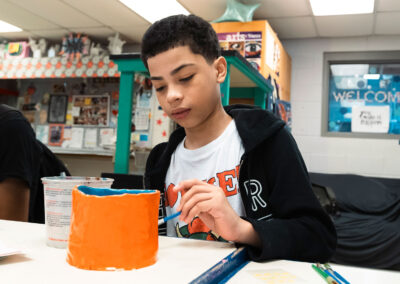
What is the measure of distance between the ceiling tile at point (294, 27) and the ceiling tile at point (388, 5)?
0.66 m

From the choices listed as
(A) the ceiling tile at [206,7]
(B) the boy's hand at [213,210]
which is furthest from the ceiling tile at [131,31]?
(B) the boy's hand at [213,210]

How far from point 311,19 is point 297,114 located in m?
1.09

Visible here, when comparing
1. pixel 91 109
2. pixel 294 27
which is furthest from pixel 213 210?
pixel 91 109

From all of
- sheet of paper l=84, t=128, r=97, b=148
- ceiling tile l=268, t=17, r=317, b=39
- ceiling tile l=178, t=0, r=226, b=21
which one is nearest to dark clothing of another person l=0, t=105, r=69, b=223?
ceiling tile l=178, t=0, r=226, b=21

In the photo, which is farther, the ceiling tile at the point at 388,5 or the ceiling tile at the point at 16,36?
the ceiling tile at the point at 16,36

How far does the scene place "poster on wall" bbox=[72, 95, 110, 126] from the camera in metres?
5.23

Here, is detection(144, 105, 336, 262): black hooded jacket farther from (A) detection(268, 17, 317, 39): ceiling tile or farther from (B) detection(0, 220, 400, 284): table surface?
(A) detection(268, 17, 317, 39): ceiling tile

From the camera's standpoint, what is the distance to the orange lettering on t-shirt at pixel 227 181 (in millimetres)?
1033

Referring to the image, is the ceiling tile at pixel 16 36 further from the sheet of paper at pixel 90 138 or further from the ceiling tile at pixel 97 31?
the sheet of paper at pixel 90 138

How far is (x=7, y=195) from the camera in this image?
1.14 m

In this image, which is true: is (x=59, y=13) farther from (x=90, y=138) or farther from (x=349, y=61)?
(x=349, y=61)

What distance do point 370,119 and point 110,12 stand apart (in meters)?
3.07

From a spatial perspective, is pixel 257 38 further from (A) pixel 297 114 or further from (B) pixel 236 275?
(B) pixel 236 275

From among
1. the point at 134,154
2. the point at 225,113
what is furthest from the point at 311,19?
the point at 225,113
